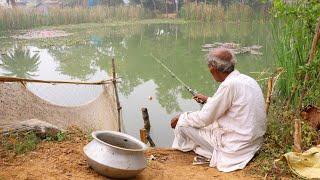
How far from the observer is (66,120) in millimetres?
4391

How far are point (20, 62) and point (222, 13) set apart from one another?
1201cm

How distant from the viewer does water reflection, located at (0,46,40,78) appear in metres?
10.7

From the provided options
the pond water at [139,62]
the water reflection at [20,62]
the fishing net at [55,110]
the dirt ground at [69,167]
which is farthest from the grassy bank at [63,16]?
the dirt ground at [69,167]

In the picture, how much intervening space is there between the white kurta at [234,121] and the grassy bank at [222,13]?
18424 millimetres

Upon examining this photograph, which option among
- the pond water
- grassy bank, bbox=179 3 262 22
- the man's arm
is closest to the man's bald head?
the man's arm

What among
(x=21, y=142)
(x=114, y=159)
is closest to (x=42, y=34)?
(x=21, y=142)

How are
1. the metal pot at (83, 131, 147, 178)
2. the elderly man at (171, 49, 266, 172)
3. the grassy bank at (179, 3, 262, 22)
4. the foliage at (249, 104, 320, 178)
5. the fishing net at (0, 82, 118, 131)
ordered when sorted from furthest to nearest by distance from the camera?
the grassy bank at (179, 3, 262, 22) < the fishing net at (0, 82, 118, 131) < the elderly man at (171, 49, 266, 172) < the foliage at (249, 104, 320, 178) < the metal pot at (83, 131, 147, 178)

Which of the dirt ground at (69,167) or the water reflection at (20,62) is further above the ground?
the dirt ground at (69,167)

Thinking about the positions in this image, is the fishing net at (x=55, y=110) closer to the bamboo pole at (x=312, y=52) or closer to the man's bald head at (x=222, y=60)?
the man's bald head at (x=222, y=60)

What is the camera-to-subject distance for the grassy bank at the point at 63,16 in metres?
18.5

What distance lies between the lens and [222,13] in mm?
21094

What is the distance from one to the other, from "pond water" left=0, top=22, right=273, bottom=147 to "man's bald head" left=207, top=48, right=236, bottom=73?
2387 millimetres

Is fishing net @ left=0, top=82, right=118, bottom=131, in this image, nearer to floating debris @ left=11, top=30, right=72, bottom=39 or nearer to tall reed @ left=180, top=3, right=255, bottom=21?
floating debris @ left=11, top=30, right=72, bottom=39

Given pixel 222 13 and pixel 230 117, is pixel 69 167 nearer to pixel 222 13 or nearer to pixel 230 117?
pixel 230 117
